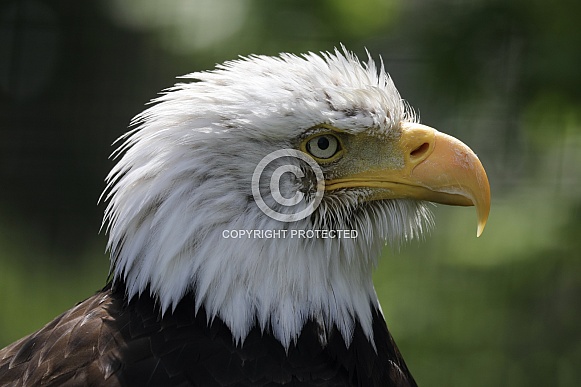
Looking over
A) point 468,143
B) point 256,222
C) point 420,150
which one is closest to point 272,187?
point 256,222

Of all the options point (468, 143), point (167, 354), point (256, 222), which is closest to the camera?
point (167, 354)

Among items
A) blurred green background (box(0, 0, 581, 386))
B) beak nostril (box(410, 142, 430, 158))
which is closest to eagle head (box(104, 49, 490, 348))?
beak nostril (box(410, 142, 430, 158))

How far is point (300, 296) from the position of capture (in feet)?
6.09

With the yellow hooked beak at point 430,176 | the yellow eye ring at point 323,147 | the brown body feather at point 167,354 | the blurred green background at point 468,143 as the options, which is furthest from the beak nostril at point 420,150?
the blurred green background at point 468,143

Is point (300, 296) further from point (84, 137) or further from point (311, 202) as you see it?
point (84, 137)

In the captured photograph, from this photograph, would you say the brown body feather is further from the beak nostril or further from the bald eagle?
the beak nostril

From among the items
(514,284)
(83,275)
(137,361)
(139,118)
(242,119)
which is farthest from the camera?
(83,275)

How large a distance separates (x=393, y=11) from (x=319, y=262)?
7.63ft

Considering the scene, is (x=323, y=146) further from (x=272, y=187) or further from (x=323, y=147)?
(x=272, y=187)

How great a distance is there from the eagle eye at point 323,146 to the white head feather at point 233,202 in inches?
1.7

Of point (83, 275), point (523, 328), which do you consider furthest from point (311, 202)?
point (83, 275)

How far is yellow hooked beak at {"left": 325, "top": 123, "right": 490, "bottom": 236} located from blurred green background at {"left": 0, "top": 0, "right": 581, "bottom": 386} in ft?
5.98

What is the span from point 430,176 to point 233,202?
0.46 metres

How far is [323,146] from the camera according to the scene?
189cm
